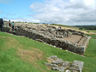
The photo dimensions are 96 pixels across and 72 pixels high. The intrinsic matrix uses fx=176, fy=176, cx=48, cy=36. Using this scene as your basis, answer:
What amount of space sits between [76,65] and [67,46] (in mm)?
7267

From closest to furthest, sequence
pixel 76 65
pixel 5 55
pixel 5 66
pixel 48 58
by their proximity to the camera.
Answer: pixel 5 66 → pixel 5 55 → pixel 76 65 → pixel 48 58

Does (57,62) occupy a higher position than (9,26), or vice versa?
(9,26)

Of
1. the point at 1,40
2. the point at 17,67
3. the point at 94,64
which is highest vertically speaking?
the point at 1,40

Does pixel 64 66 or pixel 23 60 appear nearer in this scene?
pixel 23 60

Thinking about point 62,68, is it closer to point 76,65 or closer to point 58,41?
point 76,65

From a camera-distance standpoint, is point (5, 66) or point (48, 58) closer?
point (5, 66)

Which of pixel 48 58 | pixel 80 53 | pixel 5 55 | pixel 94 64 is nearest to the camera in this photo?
pixel 5 55

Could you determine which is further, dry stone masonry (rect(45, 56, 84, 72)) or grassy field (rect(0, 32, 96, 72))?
dry stone masonry (rect(45, 56, 84, 72))

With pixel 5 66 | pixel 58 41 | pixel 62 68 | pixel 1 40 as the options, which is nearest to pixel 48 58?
pixel 62 68

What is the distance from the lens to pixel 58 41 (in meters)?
20.9

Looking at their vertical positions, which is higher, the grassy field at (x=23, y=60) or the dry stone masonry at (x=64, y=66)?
the grassy field at (x=23, y=60)

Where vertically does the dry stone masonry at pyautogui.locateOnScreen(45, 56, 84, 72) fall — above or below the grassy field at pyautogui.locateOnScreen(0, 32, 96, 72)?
below

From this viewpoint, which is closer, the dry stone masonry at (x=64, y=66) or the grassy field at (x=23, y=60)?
the grassy field at (x=23, y=60)

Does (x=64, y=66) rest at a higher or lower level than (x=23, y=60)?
lower
